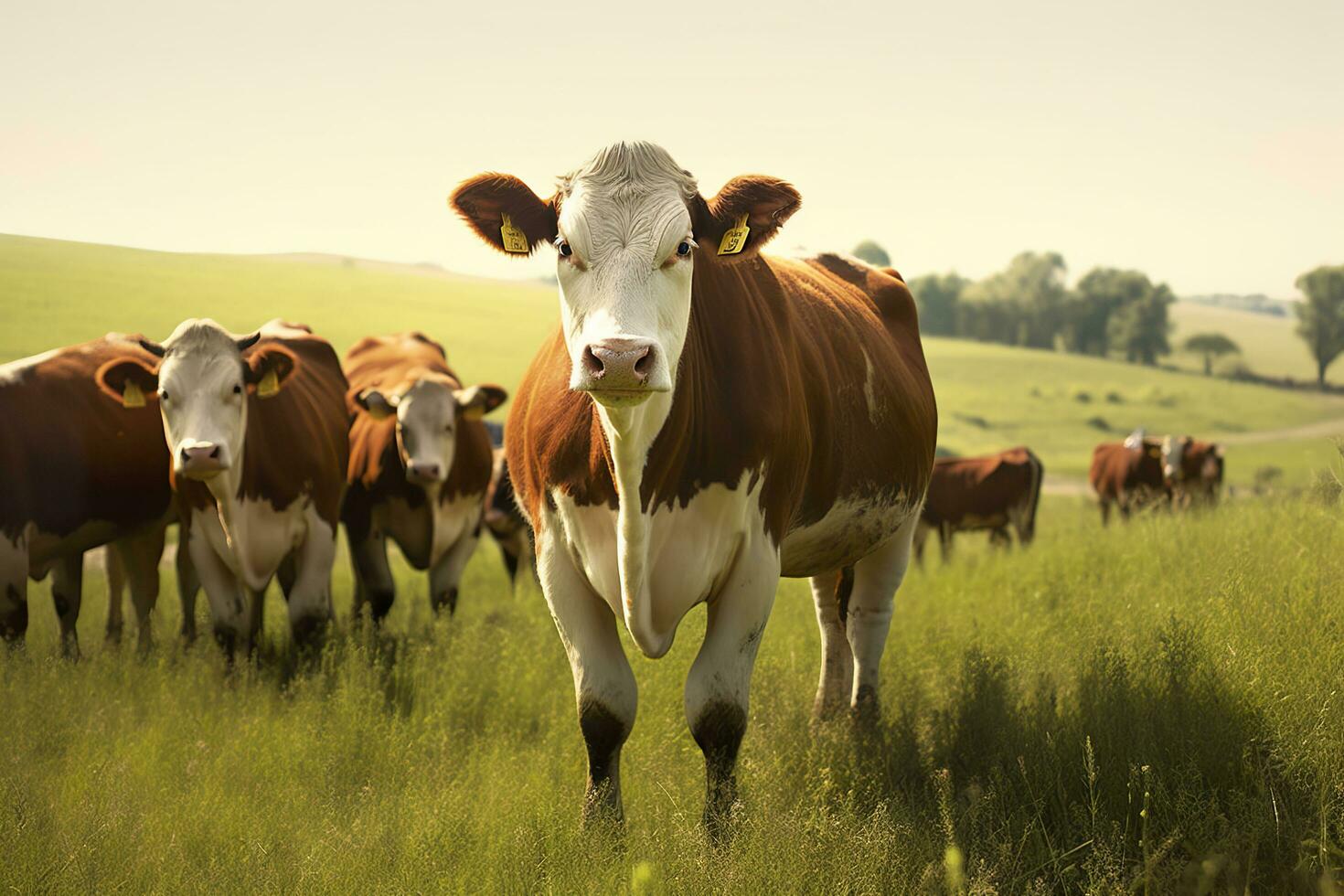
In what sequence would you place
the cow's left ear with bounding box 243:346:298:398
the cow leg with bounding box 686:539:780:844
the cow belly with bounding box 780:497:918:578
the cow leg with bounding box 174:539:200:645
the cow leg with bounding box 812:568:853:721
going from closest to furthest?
1. the cow leg with bounding box 686:539:780:844
2. the cow belly with bounding box 780:497:918:578
3. the cow leg with bounding box 812:568:853:721
4. the cow's left ear with bounding box 243:346:298:398
5. the cow leg with bounding box 174:539:200:645

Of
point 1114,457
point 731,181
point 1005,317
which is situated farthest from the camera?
Result: point 1005,317

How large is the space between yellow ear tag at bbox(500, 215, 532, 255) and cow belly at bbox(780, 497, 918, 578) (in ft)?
5.18

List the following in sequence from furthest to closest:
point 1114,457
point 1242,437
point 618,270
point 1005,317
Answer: point 1005,317 < point 1242,437 < point 1114,457 < point 618,270

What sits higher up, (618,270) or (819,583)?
(618,270)

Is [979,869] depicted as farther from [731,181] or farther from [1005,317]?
[1005,317]

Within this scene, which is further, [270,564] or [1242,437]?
[1242,437]

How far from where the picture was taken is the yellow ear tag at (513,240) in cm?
403

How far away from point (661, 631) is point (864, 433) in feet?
4.82

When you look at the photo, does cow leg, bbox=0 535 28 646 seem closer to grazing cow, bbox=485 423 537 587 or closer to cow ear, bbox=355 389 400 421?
cow ear, bbox=355 389 400 421

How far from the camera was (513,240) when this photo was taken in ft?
13.4

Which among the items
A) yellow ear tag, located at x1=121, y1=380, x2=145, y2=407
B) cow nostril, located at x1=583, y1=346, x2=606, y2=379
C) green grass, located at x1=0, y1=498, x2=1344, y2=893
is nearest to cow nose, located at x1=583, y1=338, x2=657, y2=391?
cow nostril, located at x1=583, y1=346, x2=606, y2=379

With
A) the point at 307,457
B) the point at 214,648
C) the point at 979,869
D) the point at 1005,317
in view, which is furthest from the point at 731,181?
the point at 1005,317

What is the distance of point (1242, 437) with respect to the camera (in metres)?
49.8

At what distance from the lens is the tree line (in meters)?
71.6
